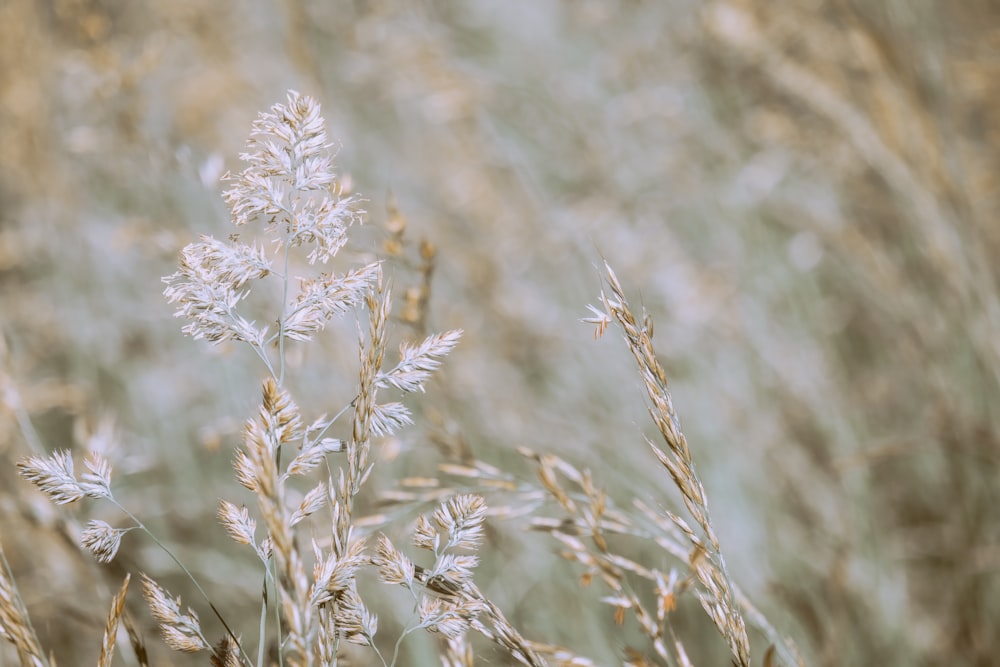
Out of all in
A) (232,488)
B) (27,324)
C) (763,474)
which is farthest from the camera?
(27,324)

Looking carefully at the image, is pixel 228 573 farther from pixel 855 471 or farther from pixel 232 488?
pixel 855 471

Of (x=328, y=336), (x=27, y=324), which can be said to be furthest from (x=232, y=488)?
(x=27, y=324)

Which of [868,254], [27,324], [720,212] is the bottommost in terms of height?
[27,324]

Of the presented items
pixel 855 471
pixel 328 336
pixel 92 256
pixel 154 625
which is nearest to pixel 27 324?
pixel 92 256

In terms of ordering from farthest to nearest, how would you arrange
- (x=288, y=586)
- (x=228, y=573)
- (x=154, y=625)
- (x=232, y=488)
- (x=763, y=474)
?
(x=232, y=488) → (x=763, y=474) → (x=228, y=573) → (x=154, y=625) → (x=288, y=586)

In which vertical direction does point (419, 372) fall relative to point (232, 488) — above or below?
above

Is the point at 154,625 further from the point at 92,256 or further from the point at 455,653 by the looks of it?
the point at 92,256

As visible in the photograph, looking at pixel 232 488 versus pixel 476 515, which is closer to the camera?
pixel 476 515
